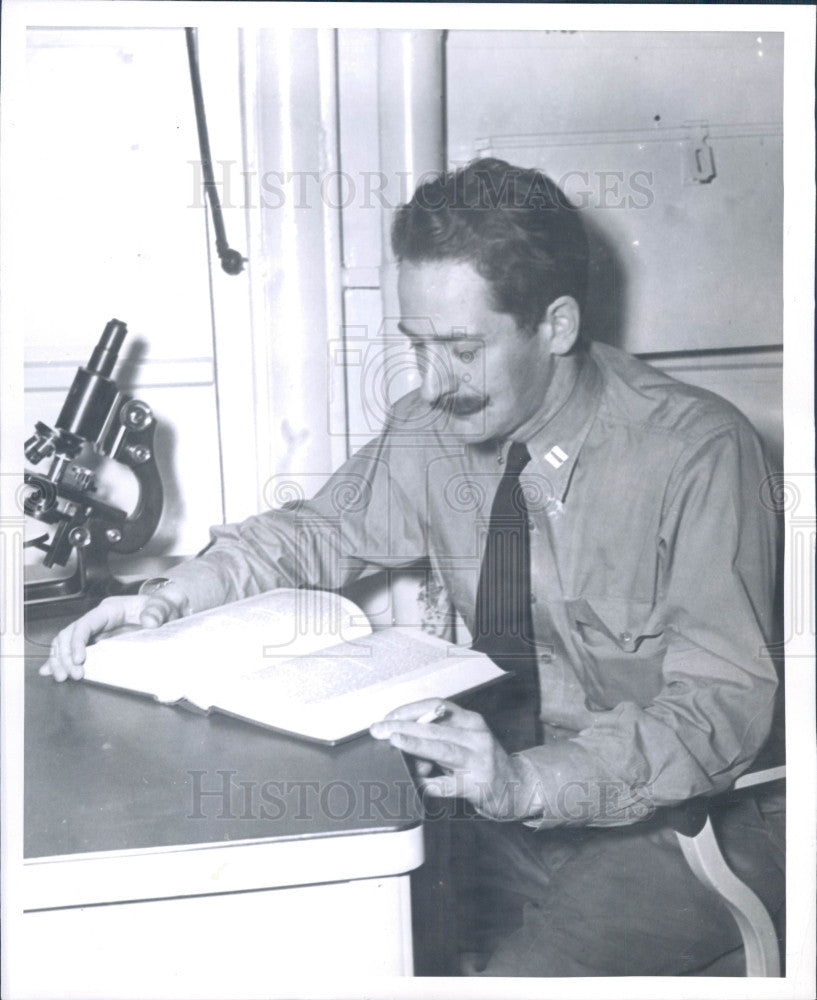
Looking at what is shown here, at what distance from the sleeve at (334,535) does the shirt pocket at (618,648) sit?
22 cm

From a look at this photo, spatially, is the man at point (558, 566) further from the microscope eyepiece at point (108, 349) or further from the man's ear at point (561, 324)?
the microscope eyepiece at point (108, 349)

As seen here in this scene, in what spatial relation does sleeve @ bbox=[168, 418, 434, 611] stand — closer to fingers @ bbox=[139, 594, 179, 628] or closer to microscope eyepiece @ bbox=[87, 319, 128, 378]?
fingers @ bbox=[139, 594, 179, 628]

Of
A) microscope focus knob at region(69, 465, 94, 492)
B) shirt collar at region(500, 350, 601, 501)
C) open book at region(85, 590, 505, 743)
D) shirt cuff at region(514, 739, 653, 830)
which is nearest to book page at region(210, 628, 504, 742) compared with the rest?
open book at region(85, 590, 505, 743)

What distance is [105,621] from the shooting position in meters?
0.98

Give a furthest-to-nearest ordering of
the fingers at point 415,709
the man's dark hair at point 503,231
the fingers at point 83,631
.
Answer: the man's dark hair at point 503,231 → the fingers at point 83,631 → the fingers at point 415,709

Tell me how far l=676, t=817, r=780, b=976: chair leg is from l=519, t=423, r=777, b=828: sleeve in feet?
0.18

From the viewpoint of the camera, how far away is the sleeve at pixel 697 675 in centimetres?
95

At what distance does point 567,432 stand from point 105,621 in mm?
564

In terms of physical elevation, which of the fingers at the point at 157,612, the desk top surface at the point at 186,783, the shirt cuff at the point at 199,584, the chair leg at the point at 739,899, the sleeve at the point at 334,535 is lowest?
the chair leg at the point at 739,899

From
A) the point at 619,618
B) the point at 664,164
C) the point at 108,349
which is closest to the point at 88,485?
the point at 108,349

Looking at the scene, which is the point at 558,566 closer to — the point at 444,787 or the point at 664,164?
the point at 444,787

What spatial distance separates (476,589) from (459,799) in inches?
10.3

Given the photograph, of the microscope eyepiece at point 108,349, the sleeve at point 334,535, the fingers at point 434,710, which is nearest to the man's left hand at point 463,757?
the fingers at point 434,710

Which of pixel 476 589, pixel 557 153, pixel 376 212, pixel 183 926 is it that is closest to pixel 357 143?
pixel 376 212
